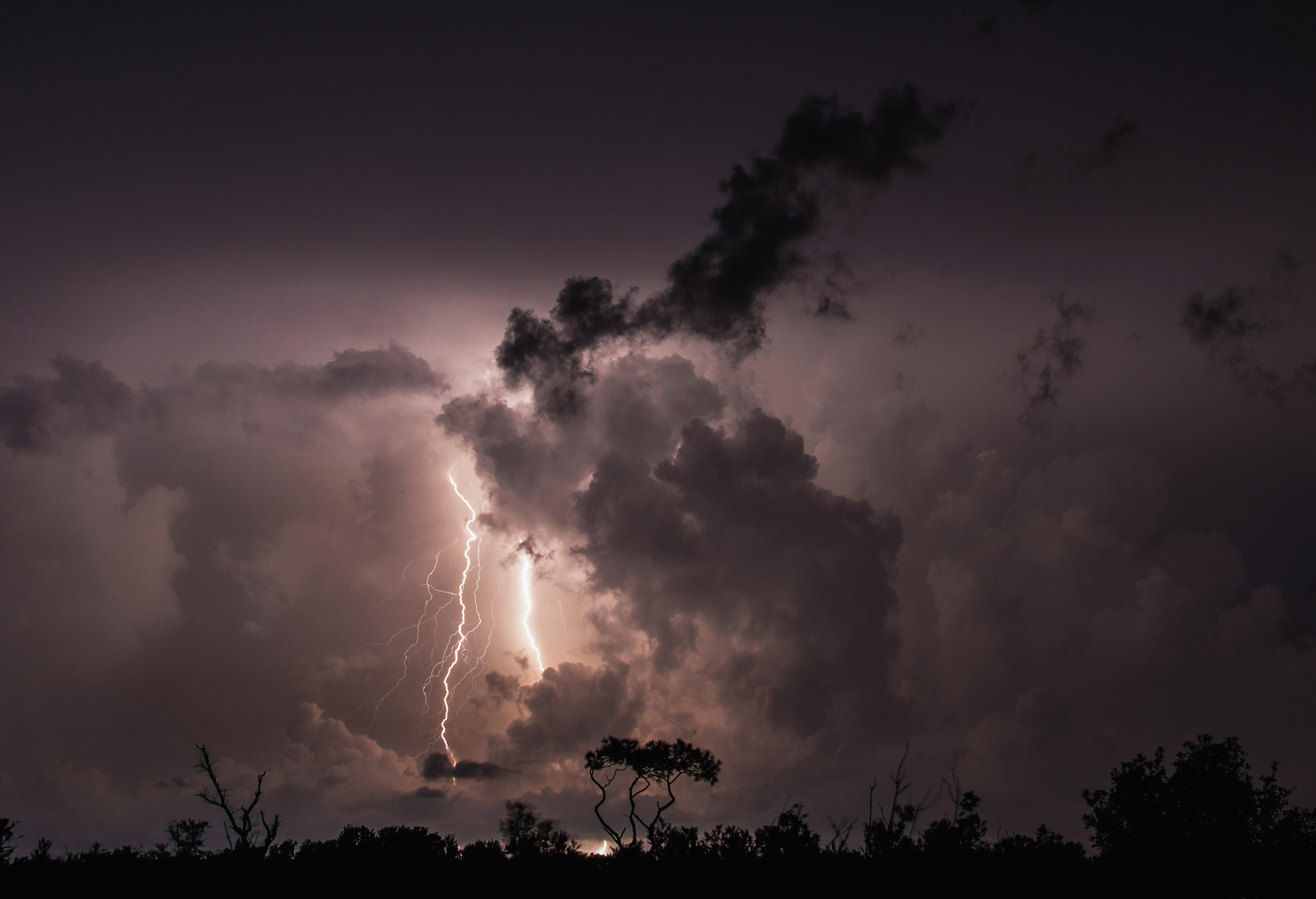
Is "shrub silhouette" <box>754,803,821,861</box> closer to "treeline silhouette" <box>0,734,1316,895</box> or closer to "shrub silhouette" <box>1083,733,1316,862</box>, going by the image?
"treeline silhouette" <box>0,734,1316,895</box>

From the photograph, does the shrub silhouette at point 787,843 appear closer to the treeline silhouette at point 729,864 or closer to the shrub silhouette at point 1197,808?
the treeline silhouette at point 729,864

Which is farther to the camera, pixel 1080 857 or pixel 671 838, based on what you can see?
pixel 671 838

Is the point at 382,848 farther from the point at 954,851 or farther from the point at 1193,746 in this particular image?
the point at 1193,746

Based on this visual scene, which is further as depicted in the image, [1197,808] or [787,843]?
[1197,808]

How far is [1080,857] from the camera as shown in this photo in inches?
1003

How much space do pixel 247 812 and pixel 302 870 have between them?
593 inches

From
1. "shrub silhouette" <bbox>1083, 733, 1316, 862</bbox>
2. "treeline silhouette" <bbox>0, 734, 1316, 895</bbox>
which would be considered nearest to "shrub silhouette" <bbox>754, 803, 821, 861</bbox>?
"treeline silhouette" <bbox>0, 734, 1316, 895</bbox>

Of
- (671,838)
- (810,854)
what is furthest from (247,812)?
(810,854)

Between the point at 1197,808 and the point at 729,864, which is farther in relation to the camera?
the point at 1197,808

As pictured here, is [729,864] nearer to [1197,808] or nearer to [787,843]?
[787,843]

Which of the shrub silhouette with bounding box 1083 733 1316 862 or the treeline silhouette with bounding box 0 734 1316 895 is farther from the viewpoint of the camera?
the shrub silhouette with bounding box 1083 733 1316 862

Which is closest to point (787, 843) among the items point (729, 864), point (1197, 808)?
point (729, 864)

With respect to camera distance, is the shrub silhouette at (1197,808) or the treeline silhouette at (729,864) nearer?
the treeline silhouette at (729,864)

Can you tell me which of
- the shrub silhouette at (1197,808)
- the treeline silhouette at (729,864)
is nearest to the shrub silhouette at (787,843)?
the treeline silhouette at (729,864)
